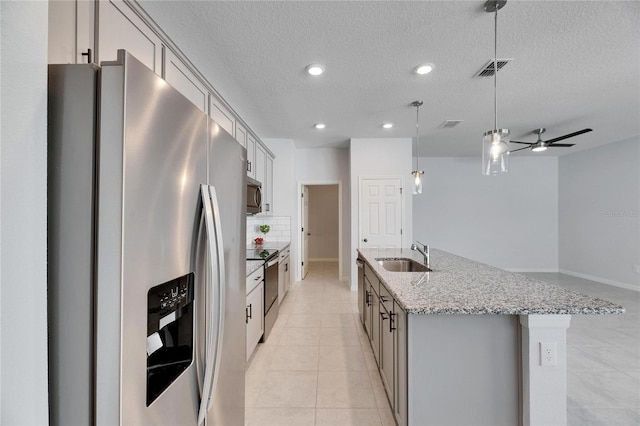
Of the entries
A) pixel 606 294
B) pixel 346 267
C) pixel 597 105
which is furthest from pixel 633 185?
pixel 346 267

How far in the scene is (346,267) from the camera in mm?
5938

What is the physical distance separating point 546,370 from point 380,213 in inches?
157

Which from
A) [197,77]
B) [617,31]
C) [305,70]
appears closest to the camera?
[617,31]

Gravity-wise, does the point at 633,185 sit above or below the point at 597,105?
below

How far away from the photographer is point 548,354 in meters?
1.27

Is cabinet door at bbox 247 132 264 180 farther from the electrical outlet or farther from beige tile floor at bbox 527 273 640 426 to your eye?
beige tile floor at bbox 527 273 640 426

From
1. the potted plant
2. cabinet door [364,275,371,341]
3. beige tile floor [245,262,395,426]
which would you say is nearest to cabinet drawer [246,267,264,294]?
beige tile floor [245,262,395,426]

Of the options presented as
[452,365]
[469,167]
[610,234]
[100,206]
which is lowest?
[452,365]

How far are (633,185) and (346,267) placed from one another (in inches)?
214

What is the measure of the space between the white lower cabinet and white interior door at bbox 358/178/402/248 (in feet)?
9.01

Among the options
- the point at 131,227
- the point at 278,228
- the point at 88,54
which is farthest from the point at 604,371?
the point at 278,228
